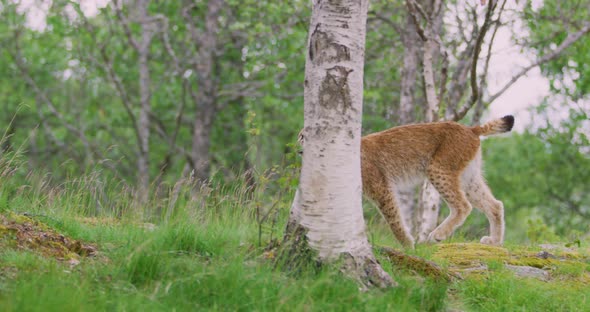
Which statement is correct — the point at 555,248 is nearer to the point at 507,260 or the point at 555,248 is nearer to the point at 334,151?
the point at 507,260

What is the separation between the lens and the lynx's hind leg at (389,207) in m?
6.94

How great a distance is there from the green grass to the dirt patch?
0.11 metres

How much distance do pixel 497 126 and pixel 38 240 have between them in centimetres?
519

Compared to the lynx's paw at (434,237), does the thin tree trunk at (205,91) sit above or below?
above

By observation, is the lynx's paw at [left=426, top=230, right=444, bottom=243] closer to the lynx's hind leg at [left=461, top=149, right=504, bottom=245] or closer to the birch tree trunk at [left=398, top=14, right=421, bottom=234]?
the lynx's hind leg at [left=461, top=149, right=504, bottom=245]

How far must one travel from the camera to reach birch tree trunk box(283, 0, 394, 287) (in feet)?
14.8

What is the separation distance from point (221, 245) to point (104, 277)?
1.02m

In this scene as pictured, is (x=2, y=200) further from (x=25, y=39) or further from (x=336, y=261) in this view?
(x=25, y=39)

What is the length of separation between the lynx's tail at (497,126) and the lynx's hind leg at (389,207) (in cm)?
133

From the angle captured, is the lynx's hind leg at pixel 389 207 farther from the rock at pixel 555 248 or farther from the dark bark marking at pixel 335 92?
the dark bark marking at pixel 335 92

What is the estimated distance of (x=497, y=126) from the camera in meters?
7.68

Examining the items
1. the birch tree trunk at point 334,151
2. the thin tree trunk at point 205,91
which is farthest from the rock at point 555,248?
the thin tree trunk at point 205,91

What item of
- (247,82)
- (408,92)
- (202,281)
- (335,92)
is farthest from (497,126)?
(247,82)

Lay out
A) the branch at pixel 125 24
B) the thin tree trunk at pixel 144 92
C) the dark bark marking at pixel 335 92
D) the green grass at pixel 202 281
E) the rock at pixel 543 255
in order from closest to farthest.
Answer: the green grass at pixel 202 281 → the dark bark marking at pixel 335 92 → the rock at pixel 543 255 → the branch at pixel 125 24 → the thin tree trunk at pixel 144 92
